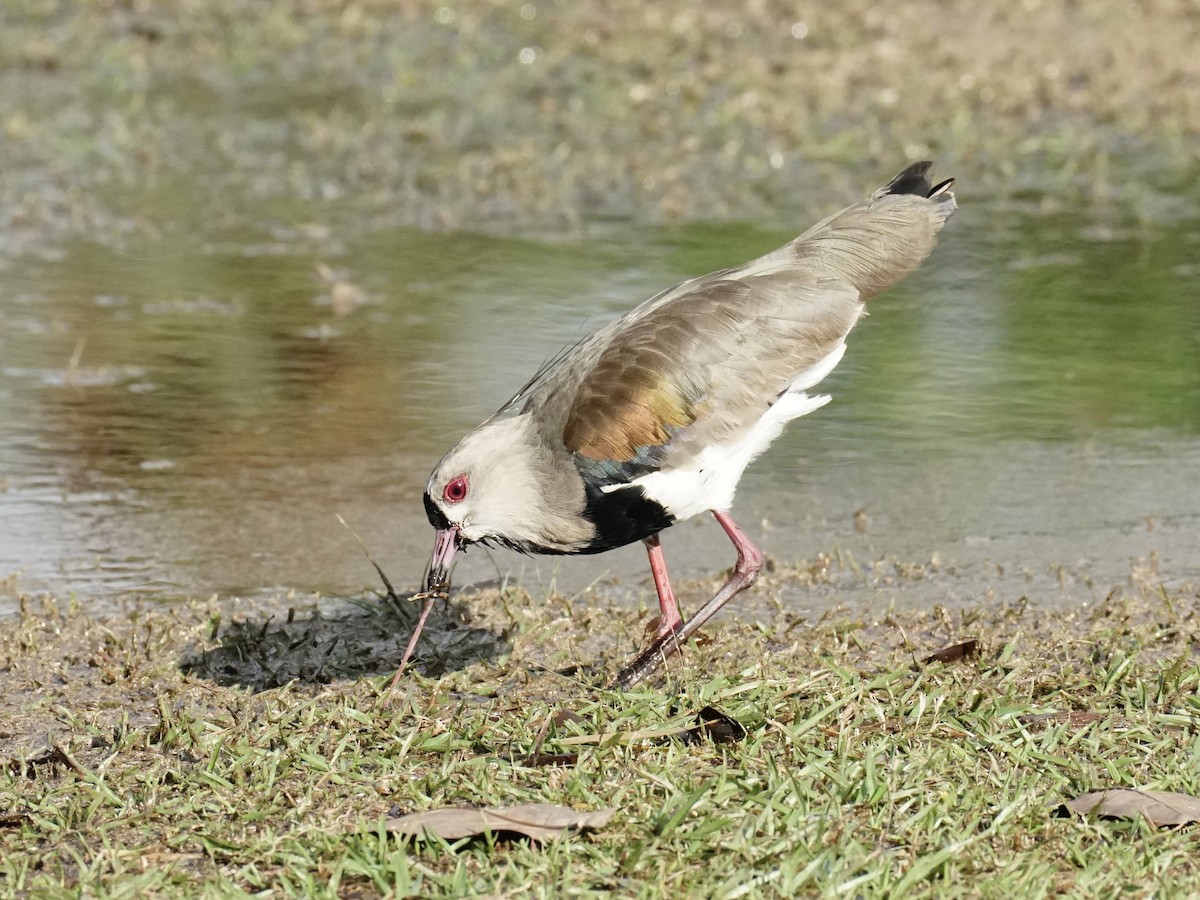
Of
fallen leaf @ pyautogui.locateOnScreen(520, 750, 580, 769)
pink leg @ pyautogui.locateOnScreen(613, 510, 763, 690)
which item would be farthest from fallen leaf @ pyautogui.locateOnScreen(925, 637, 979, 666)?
fallen leaf @ pyautogui.locateOnScreen(520, 750, 580, 769)

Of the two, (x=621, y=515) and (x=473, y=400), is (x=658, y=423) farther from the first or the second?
(x=473, y=400)

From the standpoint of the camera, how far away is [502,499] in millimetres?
4387

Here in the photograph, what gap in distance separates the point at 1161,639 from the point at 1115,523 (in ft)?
3.95

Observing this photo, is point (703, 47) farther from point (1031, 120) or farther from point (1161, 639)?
point (1161, 639)

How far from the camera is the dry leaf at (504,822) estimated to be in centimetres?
350

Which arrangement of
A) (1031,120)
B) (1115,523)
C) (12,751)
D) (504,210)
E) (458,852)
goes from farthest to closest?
1. (1031,120)
2. (504,210)
3. (1115,523)
4. (12,751)
5. (458,852)

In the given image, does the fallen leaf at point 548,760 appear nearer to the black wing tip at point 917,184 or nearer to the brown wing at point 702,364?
the brown wing at point 702,364

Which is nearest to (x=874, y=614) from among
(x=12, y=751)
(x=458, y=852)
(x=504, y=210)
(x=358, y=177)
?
(x=458, y=852)

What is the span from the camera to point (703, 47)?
1245 cm

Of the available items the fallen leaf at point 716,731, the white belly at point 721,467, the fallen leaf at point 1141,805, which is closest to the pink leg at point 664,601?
the white belly at point 721,467

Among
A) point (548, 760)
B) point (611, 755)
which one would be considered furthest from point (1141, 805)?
point (548, 760)

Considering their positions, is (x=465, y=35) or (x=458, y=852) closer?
(x=458, y=852)

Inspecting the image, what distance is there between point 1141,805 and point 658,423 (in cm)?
153

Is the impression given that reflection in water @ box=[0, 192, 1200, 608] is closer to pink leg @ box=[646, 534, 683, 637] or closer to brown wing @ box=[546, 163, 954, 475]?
pink leg @ box=[646, 534, 683, 637]
